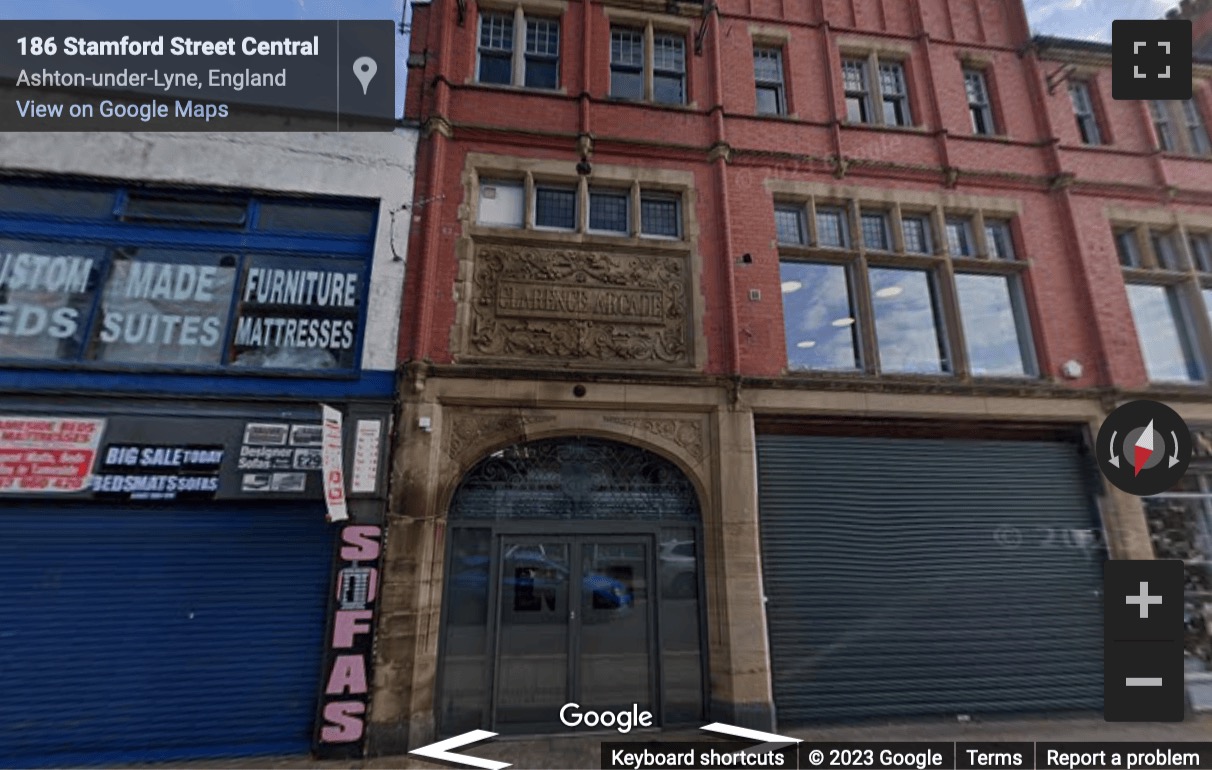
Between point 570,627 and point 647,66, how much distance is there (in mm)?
9497

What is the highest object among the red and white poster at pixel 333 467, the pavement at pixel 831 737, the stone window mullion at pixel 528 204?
the stone window mullion at pixel 528 204

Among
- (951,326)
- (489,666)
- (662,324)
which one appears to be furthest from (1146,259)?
(489,666)

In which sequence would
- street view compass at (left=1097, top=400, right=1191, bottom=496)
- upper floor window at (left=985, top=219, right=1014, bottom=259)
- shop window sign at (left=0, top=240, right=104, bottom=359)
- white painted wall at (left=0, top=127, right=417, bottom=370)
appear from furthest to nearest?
upper floor window at (left=985, top=219, right=1014, bottom=259)
street view compass at (left=1097, top=400, right=1191, bottom=496)
white painted wall at (left=0, top=127, right=417, bottom=370)
shop window sign at (left=0, top=240, right=104, bottom=359)

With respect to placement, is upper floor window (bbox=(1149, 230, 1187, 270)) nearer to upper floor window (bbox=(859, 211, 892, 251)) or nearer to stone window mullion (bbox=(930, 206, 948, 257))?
stone window mullion (bbox=(930, 206, 948, 257))

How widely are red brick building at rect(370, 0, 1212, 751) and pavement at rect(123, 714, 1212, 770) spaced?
0.80ft

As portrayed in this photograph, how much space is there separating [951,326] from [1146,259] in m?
4.47

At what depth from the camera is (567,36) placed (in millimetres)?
9336

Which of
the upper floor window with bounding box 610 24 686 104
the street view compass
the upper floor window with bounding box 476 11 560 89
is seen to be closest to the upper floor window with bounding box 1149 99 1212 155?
the street view compass

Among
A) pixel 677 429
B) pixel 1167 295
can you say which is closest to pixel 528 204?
pixel 677 429

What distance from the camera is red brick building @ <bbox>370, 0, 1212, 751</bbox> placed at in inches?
275

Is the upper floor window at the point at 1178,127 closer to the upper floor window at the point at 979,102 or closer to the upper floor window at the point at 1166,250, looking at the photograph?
the upper floor window at the point at 1166,250

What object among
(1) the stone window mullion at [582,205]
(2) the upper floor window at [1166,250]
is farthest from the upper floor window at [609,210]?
(2) the upper floor window at [1166,250]

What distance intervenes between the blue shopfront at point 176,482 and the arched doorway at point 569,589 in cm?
125

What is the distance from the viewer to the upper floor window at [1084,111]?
1058 centimetres
